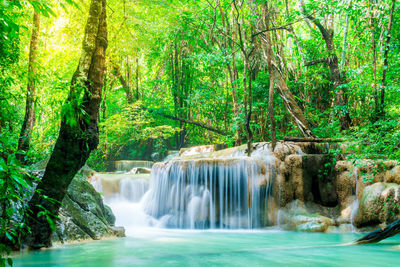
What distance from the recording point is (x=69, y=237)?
4.83 metres

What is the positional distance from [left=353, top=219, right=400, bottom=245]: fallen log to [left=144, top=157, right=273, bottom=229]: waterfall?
3613 mm

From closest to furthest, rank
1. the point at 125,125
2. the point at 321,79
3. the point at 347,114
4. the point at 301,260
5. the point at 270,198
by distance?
1. the point at 301,260
2. the point at 270,198
3. the point at 347,114
4. the point at 321,79
5. the point at 125,125

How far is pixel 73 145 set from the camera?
4016 millimetres

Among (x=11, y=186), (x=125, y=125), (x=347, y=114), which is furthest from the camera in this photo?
(x=125, y=125)

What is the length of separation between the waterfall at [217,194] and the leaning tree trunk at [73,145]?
16.4 ft

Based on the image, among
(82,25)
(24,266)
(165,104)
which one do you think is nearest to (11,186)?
(24,266)

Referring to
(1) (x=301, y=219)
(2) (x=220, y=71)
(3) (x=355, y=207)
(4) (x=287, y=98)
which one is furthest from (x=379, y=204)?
(2) (x=220, y=71)

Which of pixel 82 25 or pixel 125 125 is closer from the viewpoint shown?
pixel 82 25

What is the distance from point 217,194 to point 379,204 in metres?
3.91

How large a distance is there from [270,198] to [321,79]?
536cm

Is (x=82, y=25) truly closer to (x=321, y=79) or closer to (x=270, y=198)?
(x=270, y=198)

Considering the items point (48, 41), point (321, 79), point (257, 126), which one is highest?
point (48, 41)

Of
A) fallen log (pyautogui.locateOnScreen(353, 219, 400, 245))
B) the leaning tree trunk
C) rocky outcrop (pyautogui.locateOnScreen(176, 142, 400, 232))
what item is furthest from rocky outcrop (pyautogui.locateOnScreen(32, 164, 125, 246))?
fallen log (pyautogui.locateOnScreen(353, 219, 400, 245))

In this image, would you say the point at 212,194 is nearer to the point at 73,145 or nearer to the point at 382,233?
the point at 382,233
